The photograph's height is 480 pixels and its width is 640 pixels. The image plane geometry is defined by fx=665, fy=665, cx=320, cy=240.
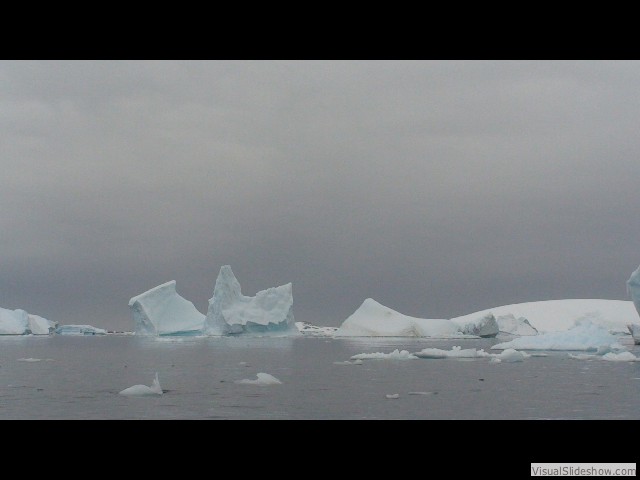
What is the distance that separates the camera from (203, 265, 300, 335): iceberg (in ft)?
144

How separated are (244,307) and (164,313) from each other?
219 inches

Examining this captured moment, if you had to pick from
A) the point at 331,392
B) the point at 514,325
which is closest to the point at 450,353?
the point at 331,392

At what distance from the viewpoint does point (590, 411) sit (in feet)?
43.5

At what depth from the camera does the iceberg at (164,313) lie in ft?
141

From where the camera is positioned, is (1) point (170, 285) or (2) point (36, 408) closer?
(2) point (36, 408)

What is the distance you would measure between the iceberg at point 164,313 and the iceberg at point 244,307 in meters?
1.55

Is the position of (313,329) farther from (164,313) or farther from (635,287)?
(635,287)

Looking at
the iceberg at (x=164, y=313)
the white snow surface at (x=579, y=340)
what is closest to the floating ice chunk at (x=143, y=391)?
the white snow surface at (x=579, y=340)

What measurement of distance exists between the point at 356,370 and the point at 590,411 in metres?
11.7

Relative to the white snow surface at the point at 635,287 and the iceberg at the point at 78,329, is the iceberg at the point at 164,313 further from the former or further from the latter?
the iceberg at the point at 78,329

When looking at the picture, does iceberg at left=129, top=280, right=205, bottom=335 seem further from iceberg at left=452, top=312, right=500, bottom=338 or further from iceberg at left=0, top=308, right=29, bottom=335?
iceberg at left=452, top=312, right=500, bottom=338
